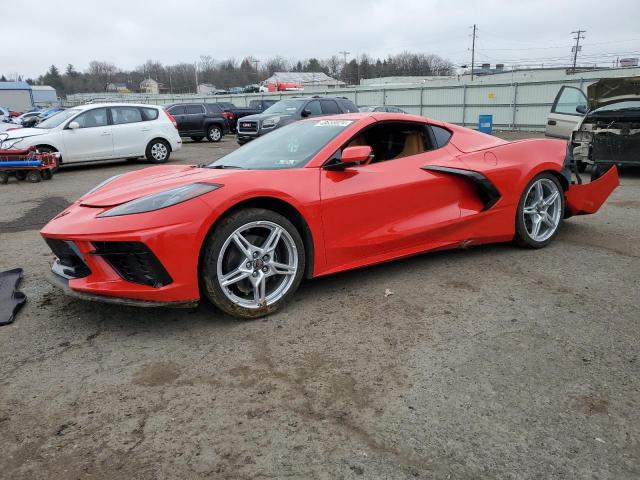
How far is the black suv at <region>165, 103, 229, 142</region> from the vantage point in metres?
21.3

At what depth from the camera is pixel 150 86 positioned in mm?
95188

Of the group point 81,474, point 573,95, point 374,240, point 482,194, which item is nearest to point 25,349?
point 81,474

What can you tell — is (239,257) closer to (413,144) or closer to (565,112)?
(413,144)

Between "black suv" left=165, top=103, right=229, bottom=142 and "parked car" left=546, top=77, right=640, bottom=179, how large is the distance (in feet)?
47.4

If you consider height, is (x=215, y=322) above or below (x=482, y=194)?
below

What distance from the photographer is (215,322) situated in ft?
11.1

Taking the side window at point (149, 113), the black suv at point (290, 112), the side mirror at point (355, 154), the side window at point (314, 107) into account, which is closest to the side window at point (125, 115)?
the side window at point (149, 113)

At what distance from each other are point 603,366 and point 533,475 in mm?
1065

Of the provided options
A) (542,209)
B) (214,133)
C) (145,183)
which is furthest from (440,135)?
(214,133)

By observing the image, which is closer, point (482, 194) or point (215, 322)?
point (215, 322)

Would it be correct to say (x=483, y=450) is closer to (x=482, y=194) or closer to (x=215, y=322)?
(x=215, y=322)

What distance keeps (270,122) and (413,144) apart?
1126 centimetres

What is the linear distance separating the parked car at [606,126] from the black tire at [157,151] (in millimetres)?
9460

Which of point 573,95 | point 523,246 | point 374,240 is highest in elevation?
point 573,95
